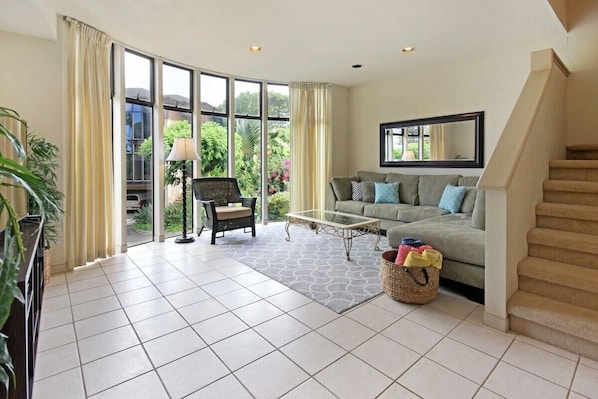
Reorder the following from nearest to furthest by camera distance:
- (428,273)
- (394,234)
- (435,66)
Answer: (428,273)
(394,234)
(435,66)

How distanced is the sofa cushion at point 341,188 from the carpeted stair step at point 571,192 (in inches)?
126

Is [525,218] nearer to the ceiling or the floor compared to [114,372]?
nearer to the ceiling

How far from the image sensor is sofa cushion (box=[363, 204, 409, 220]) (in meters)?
4.73

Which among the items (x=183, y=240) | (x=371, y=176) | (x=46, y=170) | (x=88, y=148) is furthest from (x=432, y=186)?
(x=46, y=170)

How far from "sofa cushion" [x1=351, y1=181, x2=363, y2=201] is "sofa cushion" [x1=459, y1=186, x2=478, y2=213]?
166 cm

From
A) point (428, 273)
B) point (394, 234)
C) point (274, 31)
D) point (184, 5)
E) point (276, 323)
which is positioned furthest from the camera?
point (274, 31)

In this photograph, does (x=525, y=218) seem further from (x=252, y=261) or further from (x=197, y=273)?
(x=197, y=273)

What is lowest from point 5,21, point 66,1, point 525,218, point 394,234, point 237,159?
point 394,234

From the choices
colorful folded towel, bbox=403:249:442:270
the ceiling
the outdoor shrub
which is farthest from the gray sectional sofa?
the ceiling

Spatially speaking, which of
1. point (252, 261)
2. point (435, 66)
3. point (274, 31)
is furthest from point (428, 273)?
point (435, 66)

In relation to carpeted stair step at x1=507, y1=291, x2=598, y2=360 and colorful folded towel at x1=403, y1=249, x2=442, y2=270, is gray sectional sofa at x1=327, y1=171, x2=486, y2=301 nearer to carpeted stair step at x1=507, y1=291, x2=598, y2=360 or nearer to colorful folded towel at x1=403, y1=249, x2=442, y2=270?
colorful folded towel at x1=403, y1=249, x2=442, y2=270

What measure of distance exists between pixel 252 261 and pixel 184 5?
8.93 ft

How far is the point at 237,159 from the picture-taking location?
5.62m

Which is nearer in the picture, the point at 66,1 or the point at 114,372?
the point at 114,372
